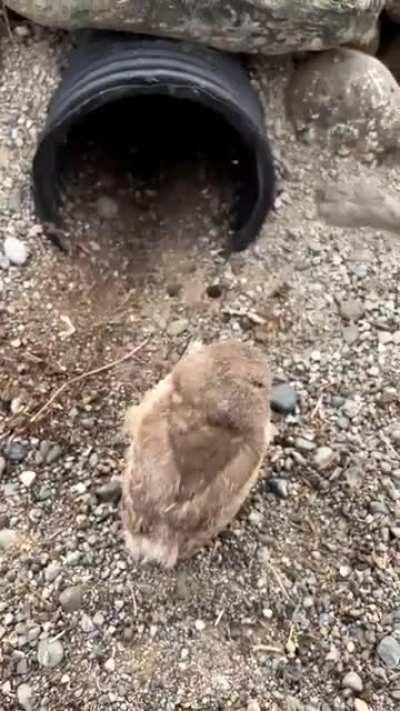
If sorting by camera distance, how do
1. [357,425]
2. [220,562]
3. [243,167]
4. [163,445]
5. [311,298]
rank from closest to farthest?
1. [163,445]
2. [220,562]
3. [357,425]
4. [311,298]
5. [243,167]

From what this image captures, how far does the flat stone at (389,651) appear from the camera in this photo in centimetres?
321

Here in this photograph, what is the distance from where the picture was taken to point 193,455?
9.84 ft

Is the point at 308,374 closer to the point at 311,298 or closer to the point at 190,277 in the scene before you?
the point at 311,298

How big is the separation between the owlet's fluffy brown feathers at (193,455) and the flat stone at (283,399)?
0.38 metres

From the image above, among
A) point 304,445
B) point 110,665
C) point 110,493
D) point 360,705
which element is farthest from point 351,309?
point 110,665

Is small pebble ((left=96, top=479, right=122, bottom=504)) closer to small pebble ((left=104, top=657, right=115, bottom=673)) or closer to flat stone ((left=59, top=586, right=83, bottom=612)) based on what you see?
flat stone ((left=59, top=586, right=83, bottom=612))

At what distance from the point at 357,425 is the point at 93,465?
0.88m

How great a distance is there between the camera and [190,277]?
411 centimetres

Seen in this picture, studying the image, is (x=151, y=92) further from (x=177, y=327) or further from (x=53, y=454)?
(x=53, y=454)

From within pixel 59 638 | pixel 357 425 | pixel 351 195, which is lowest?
pixel 59 638

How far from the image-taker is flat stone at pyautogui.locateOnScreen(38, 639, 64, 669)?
124 inches

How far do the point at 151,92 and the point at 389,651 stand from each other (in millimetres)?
1961

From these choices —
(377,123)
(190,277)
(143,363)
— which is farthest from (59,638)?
→ (377,123)

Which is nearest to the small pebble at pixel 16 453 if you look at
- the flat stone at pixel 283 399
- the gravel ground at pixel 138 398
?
the gravel ground at pixel 138 398
